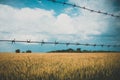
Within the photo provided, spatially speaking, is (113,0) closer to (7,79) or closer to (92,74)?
(92,74)

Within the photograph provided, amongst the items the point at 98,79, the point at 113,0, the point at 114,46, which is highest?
the point at 113,0

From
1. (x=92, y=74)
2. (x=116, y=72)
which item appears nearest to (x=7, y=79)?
(x=92, y=74)

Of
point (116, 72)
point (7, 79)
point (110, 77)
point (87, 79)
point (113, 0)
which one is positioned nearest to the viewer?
point (7, 79)

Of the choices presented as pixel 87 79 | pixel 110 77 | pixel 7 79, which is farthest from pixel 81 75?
pixel 7 79

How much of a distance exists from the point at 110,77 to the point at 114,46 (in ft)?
7.50

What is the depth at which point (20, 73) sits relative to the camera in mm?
5781

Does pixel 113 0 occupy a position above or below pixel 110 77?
above

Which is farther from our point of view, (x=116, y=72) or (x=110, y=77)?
(x=116, y=72)

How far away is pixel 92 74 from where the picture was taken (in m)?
6.09

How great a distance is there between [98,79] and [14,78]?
1.86 meters

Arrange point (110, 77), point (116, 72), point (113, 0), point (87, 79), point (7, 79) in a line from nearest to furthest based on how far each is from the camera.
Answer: point (7, 79) → point (87, 79) → point (110, 77) → point (116, 72) → point (113, 0)

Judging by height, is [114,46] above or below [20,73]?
Result: above

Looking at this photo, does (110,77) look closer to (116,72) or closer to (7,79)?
(116,72)

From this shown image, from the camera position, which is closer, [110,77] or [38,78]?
[38,78]
